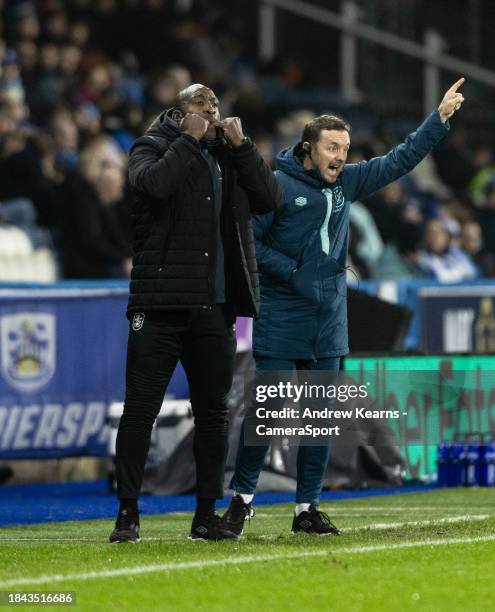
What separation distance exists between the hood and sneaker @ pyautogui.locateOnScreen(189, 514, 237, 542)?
1666 millimetres

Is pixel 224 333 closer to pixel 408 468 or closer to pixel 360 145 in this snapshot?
pixel 408 468

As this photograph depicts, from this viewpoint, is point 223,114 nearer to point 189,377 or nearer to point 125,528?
point 189,377

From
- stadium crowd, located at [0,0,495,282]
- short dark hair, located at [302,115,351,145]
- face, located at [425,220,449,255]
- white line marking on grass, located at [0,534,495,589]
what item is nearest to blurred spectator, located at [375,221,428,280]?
stadium crowd, located at [0,0,495,282]

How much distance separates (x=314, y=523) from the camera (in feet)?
26.5

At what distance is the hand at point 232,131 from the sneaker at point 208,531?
169 cm

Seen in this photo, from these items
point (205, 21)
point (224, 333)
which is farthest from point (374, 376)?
point (205, 21)

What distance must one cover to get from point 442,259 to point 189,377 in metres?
12.8

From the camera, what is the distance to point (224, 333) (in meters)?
7.62

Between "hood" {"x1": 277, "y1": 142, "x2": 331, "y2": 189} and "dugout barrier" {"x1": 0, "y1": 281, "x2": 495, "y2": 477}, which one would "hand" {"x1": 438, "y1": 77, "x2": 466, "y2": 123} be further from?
"dugout barrier" {"x1": 0, "y1": 281, "x2": 495, "y2": 477}

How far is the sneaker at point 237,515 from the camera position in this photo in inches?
313

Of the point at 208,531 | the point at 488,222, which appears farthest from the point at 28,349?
the point at 488,222

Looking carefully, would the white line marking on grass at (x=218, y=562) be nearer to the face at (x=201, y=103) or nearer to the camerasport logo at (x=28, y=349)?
the face at (x=201, y=103)

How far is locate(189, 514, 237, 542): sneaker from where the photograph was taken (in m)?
7.70

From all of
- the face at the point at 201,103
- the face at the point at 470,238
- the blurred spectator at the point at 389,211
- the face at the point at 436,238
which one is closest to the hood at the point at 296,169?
the face at the point at 201,103
